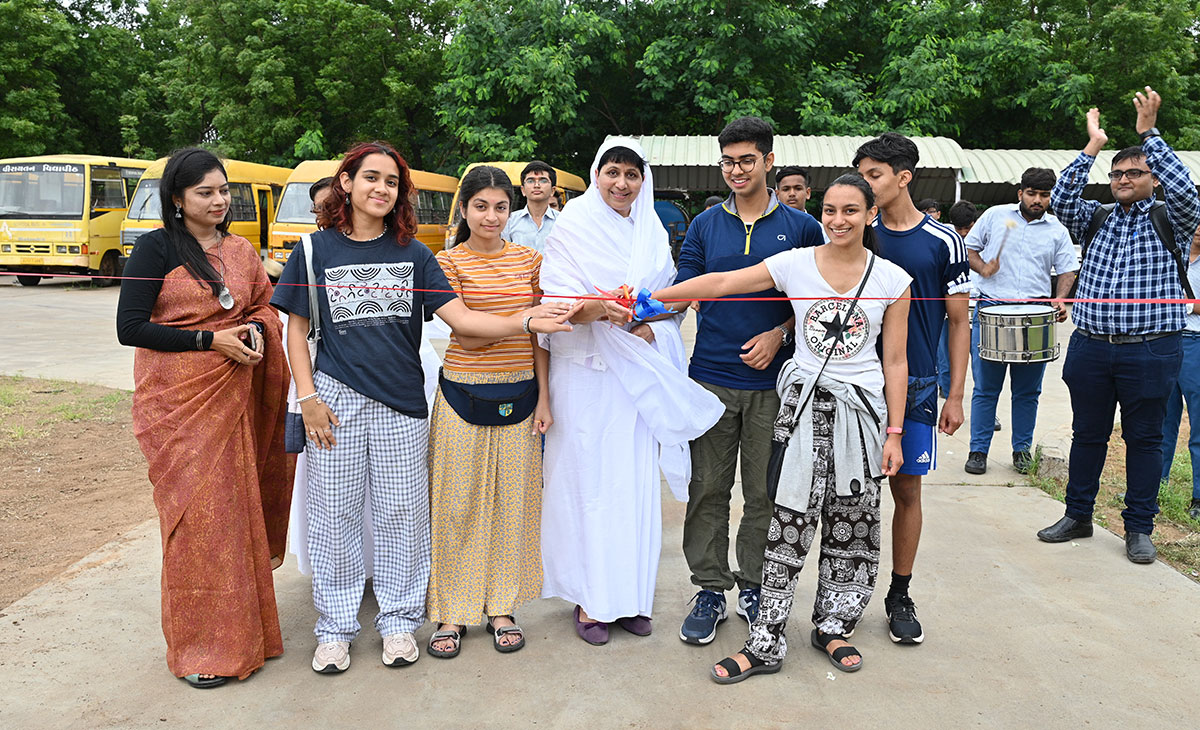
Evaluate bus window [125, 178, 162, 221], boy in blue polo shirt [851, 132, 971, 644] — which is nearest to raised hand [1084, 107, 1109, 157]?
boy in blue polo shirt [851, 132, 971, 644]

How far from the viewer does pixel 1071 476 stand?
4488mm

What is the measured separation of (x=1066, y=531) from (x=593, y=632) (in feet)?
8.51

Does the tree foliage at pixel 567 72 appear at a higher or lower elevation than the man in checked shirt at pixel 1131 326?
higher

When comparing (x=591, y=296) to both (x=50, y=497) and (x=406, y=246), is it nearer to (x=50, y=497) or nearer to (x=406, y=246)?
(x=406, y=246)

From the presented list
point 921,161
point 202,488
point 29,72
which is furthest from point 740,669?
point 29,72

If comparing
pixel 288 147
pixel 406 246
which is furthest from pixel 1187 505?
pixel 288 147

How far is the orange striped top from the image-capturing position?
3.27m

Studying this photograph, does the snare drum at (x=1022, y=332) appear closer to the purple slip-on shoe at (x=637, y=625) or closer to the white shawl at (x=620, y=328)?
the white shawl at (x=620, y=328)

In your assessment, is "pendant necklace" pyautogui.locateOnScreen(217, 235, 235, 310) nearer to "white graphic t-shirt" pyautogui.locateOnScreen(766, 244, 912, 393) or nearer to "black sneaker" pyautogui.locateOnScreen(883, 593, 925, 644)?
"white graphic t-shirt" pyautogui.locateOnScreen(766, 244, 912, 393)

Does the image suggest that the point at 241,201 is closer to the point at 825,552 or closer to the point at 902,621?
the point at 825,552

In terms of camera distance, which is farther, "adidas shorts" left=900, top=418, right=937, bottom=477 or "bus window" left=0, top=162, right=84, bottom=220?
"bus window" left=0, top=162, right=84, bottom=220

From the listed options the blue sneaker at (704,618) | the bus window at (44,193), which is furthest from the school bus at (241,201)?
the blue sneaker at (704,618)

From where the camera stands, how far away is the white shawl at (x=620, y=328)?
328 cm

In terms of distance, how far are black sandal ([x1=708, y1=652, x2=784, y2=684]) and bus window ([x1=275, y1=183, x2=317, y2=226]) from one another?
49.3 feet
